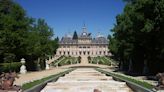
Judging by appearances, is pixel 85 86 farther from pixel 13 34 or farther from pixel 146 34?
pixel 13 34

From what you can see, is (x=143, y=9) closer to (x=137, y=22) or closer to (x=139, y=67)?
(x=137, y=22)

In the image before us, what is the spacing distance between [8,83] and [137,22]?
1756cm

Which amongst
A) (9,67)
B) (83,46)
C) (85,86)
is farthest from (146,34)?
(83,46)

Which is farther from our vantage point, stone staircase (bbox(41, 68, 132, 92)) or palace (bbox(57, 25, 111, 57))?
palace (bbox(57, 25, 111, 57))

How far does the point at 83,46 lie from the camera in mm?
187875

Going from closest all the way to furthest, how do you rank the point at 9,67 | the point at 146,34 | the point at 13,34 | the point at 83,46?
the point at 146,34 < the point at 9,67 < the point at 13,34 < the point at 83,46

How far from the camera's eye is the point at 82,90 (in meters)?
17.4

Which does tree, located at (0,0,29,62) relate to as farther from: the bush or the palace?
the palace

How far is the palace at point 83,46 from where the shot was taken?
7229 inches

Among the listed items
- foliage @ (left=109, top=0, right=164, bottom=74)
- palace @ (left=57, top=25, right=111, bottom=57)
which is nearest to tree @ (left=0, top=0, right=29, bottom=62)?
foliage @ (left=109, top=0, right=164, bottom=74)

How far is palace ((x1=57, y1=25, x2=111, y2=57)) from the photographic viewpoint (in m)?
184

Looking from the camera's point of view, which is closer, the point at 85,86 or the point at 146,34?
the point at 85,86

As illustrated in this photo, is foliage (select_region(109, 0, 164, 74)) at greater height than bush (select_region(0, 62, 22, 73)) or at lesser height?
greater

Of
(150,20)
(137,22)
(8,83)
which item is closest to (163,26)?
(150,20)
